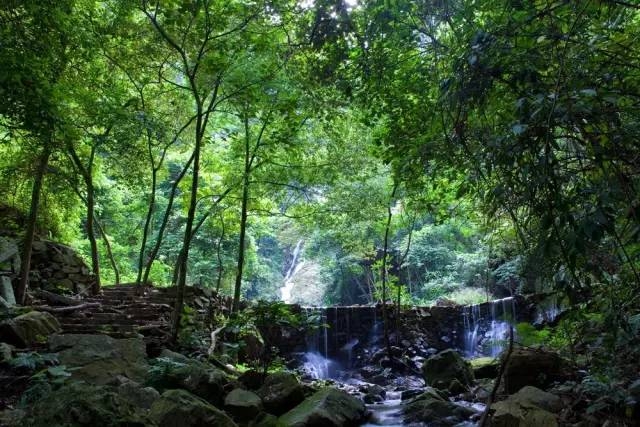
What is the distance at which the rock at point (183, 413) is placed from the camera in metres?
4.07

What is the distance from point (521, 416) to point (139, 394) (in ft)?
12.8

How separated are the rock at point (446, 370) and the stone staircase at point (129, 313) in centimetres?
525

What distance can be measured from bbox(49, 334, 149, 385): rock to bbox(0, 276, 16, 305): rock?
89.9 inches

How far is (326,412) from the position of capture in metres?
5.77

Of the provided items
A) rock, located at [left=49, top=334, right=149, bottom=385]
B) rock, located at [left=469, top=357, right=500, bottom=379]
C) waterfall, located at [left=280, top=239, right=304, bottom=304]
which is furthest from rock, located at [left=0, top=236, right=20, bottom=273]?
waterfall, located at [left=280, top=239, right=304, bottom=304]

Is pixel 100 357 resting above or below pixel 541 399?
above

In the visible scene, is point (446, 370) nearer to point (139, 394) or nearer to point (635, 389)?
point (635, 389)

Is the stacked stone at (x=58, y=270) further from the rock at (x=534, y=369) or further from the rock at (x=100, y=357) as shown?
the rock at (x=534, y=369)

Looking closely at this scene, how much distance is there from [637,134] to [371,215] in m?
10.3

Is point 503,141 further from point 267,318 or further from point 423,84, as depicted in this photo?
point 267,318

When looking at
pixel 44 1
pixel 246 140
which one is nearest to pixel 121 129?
pixel 246 140

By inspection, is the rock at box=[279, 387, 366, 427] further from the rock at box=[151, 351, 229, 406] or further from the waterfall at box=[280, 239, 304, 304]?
the waterfall at box=[280, 239, 304, 304]

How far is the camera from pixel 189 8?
5789mm

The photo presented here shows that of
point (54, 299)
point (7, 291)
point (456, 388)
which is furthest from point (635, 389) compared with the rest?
point (54, 299)
